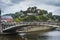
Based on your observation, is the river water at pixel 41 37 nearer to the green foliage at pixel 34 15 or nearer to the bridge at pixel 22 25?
the bridge at pixel 22 25

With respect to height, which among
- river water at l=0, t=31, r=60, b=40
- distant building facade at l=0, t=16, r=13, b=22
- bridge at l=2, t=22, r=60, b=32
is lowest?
river water at l=0, t=31, r=60, b=40

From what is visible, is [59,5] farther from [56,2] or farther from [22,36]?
[22,36]

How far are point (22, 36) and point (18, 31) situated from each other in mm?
85

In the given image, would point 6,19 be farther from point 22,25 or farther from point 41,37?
point 41,37

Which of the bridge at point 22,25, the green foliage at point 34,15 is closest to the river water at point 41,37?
the bridge at point 22,25

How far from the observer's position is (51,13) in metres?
2.46

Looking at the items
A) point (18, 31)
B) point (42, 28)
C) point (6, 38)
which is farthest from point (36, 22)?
point (6, 38)

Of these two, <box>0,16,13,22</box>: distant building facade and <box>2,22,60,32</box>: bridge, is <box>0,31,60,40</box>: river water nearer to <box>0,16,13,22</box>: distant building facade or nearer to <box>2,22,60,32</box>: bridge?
<box>2,22,60,32</box>: bridge

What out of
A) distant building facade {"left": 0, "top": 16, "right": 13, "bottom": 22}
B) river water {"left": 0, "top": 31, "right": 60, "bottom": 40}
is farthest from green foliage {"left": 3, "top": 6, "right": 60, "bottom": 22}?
river water {"left": 0, "top": 31, "right": 60, "bottom": 40}

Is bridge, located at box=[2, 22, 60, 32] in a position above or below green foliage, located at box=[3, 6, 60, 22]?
below

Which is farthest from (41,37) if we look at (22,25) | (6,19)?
(6,19)

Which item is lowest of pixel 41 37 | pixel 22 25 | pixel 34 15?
pixel 41 37

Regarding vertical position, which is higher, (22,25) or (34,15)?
(34,15)

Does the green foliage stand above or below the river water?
above
